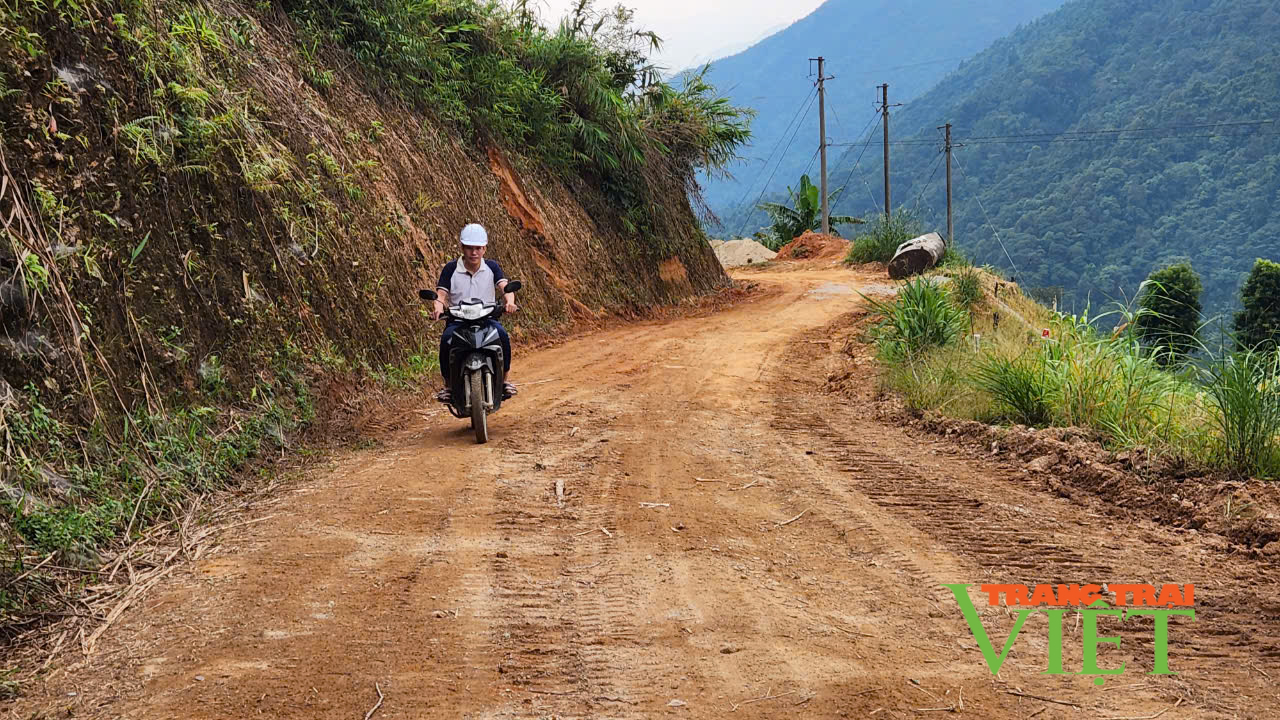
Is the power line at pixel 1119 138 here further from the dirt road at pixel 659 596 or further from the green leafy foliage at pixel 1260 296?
the dirt road at pixel 659 596

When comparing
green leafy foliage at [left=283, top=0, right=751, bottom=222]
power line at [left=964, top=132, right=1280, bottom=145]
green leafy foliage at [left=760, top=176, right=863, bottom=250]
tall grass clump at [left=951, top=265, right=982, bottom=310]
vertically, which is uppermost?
power line at [left=964, top=132, right=1280, bottom=145]

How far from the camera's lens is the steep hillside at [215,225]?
16.8 ft

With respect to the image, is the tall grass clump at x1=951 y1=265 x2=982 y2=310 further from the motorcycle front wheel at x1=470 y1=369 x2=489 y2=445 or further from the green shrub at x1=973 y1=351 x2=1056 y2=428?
the motorcycle front wheel at x1=470 y1=369 x2=489 y2=445

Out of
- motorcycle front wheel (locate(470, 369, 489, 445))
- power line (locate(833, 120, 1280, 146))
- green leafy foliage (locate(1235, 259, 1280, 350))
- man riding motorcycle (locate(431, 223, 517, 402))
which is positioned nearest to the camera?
motorcycle front wheel (locate(470, 369, 489, 445))

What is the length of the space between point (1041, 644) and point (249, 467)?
16.6 ft

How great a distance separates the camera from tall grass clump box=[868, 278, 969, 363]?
10.4 meters

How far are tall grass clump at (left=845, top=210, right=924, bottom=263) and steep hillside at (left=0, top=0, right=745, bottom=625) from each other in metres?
15.4

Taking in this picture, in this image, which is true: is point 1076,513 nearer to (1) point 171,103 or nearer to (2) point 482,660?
(2) point 482,660

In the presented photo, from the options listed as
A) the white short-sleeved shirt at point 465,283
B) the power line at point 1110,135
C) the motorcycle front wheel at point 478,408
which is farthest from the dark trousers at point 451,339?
the power line at point 1110,135

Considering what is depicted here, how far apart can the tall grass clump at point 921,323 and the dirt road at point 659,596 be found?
3.37 m

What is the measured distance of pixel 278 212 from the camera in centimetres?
838

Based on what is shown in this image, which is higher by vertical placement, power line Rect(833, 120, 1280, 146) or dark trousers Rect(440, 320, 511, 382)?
power line Rect(833, 120, 1280, 146)

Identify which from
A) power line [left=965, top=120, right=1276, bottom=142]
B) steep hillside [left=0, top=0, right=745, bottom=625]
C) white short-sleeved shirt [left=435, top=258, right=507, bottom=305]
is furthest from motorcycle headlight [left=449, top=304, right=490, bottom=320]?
power line [left=965, top=120, right=1276, bottom=142]

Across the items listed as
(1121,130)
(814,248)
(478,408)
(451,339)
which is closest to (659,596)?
(478,408)
